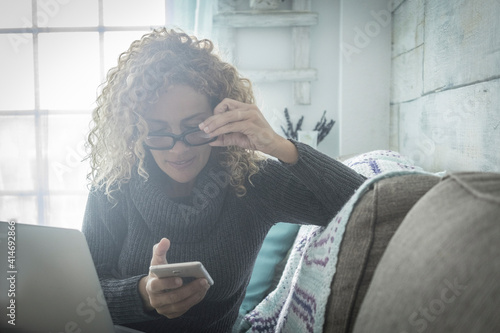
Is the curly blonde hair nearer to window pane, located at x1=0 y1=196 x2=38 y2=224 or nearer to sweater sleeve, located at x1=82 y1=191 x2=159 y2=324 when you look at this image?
sweater sleeve, located at x1=82 y1=191 x2=159 y2=324

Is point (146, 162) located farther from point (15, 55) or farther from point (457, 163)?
point (15, 55)

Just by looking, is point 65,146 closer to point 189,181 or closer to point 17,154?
point 17,154

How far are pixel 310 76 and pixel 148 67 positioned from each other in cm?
148

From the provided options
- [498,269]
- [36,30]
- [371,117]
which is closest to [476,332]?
[498,269]

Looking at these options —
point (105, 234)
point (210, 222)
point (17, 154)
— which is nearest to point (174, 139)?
point (210, 222)

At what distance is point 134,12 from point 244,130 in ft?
6.61

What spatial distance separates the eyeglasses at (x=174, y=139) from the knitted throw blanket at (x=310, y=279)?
0.40m

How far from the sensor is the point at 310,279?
93 centimetres

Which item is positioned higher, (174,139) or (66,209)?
(174,139)

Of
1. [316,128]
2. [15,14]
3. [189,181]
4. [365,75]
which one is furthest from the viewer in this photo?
[15,14]

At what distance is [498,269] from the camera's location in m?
0.53

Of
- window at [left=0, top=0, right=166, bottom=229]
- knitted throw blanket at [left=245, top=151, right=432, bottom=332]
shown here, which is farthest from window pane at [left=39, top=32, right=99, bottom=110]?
knitted throw blanket at [left=245, top=151, right=432, bottom=332]

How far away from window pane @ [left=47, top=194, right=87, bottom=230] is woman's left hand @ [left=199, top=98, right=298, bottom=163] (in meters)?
2.01

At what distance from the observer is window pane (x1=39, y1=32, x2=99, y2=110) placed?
2713 mm
